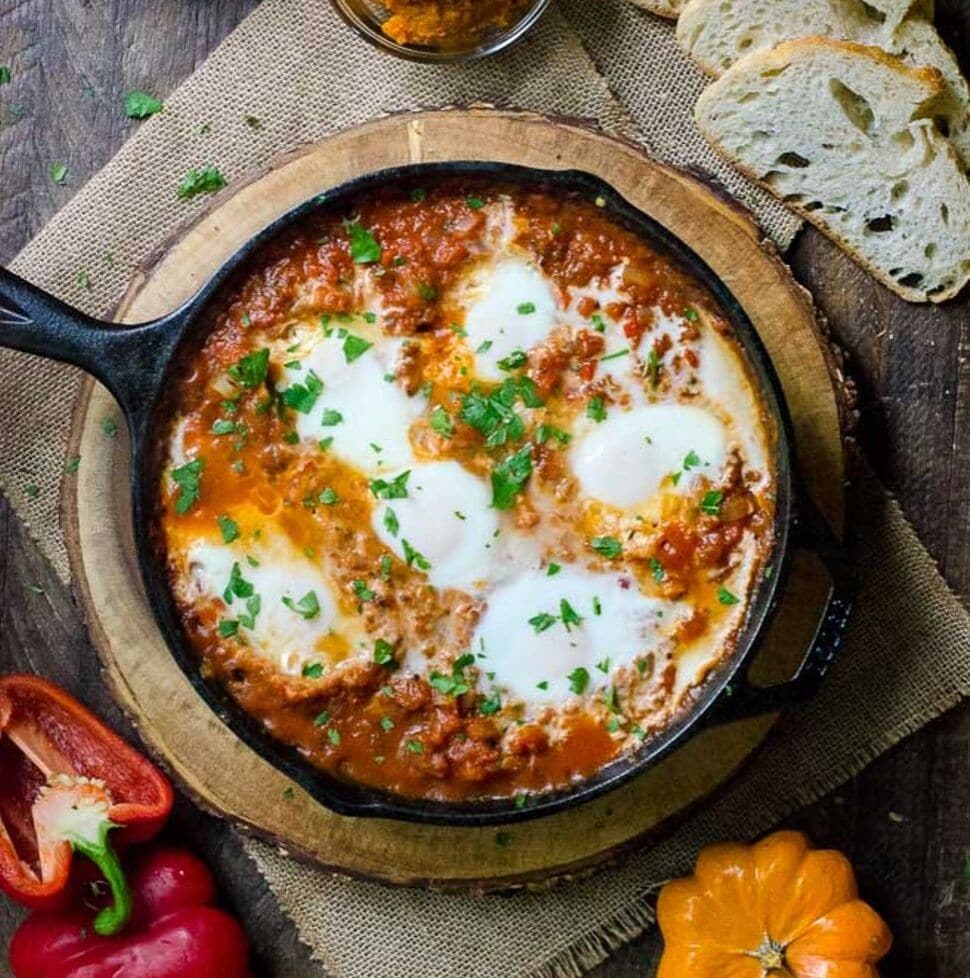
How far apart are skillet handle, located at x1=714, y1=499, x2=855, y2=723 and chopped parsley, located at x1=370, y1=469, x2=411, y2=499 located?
0.89 m

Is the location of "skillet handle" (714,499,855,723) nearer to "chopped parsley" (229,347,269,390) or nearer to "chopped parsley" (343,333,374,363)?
"chopped parsley" (343,333,374,363)

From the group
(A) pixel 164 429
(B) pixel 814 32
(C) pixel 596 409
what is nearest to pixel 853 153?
(B) pixel 814 32

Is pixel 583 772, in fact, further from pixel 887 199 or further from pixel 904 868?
pixel 887 199

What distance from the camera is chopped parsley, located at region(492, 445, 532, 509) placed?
136 inches

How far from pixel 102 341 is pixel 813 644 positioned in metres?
1.84

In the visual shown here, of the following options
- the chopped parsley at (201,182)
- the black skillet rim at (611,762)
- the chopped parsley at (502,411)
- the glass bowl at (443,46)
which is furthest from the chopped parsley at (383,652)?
the glass bowl at (443,46)

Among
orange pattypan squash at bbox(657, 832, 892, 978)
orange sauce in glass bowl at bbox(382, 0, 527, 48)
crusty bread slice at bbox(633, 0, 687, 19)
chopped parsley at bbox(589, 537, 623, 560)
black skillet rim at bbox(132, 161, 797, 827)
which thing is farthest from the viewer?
crusty bread slice at bbox(633, 0, 687, 19)

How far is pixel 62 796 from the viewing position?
12.5ft

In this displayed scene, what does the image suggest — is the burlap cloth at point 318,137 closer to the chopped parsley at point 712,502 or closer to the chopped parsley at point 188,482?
the chopped parsley at point 188,482

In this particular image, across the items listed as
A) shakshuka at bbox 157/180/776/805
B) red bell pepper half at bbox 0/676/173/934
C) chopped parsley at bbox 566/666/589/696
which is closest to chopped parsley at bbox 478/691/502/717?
shakshuka at bbox 157/180/776/805

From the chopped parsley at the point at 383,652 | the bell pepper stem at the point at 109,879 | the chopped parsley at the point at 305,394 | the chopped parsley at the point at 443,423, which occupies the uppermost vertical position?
the chopped parsley at the point at 305,394

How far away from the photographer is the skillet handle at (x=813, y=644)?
3328 mm

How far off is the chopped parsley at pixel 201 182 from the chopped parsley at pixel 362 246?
1.90 ft

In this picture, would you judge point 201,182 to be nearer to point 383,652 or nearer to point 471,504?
point 471,504
